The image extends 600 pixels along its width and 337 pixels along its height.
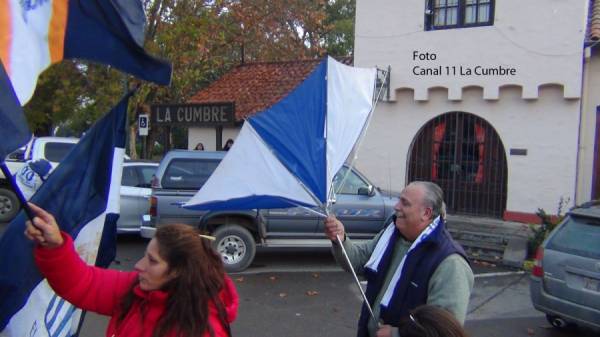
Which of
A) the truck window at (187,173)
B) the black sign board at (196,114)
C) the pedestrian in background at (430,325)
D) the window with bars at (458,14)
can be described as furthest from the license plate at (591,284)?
the black sign board at (196,114)

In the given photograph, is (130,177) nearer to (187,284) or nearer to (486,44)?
(486,44)

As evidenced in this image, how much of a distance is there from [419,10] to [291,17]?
10800 mm

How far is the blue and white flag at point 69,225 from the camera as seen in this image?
2.73 meters

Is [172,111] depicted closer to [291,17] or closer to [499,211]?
[499,211]

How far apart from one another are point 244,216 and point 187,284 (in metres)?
7.41

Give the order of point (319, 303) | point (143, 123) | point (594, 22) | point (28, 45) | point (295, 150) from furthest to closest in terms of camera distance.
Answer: point (143, 123) → point (594, 22) → point (319, 303) → point (295, 150) → point (28, 45)

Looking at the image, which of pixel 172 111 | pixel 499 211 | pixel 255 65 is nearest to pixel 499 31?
pixel 499 211

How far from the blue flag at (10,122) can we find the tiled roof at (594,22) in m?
12.6

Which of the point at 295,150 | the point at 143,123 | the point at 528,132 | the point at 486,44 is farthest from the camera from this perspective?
the point at 143,123

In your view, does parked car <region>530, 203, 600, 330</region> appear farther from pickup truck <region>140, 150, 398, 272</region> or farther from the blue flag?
the blue flag

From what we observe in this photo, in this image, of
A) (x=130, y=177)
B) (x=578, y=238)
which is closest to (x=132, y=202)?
(x=130, y=177)

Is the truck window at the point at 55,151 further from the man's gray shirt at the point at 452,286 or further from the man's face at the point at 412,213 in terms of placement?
the man's gray shirt at the point at 452,286

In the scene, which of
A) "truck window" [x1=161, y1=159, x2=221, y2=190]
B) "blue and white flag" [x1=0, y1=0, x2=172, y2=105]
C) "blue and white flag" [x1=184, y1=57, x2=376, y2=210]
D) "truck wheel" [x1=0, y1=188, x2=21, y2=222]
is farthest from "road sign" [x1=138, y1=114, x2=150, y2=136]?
"blue and white flag" [x1=0, y1=0, x2=172, y2=105]

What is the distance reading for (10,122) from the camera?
201cm
